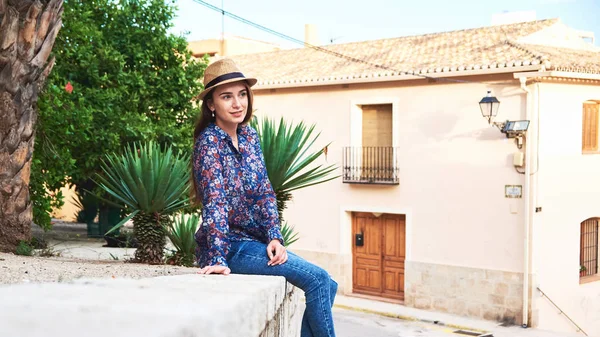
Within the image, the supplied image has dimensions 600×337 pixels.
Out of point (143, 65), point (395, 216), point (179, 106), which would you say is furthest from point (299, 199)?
point (143, 65)

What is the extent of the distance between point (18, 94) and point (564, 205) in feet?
44.3

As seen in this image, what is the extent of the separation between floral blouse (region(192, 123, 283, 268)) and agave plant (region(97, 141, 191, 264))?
6.31 ft

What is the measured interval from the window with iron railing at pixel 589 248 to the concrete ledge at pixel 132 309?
54.4 feet

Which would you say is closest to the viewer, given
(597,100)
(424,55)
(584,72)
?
(584,72)

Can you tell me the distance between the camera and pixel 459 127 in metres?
16.6

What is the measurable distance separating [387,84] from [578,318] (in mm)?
6918

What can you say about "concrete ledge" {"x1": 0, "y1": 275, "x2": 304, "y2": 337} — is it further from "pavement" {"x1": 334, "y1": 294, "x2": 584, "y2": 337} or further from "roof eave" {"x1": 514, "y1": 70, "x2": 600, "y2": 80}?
"roof eave" {"x1": 514, "y1": 70, "x2": 600, "y2": 80}

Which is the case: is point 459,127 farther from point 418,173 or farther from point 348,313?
point 348,313

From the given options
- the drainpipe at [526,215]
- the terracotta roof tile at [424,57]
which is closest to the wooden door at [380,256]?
the drainpipe at [526,215]

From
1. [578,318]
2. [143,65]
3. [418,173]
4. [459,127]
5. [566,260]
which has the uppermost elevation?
[143,65]

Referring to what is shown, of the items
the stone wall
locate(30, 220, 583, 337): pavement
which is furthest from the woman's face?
the stone wall

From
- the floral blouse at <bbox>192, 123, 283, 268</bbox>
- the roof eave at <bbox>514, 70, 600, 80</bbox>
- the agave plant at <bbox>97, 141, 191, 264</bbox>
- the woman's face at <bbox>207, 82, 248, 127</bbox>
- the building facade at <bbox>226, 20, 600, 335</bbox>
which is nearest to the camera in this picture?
the floral blouse at <bbox>192, 123, 283, 268</bbox>

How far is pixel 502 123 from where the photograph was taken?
15867 millimetres

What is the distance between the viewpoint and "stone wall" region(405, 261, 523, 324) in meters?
15.6
